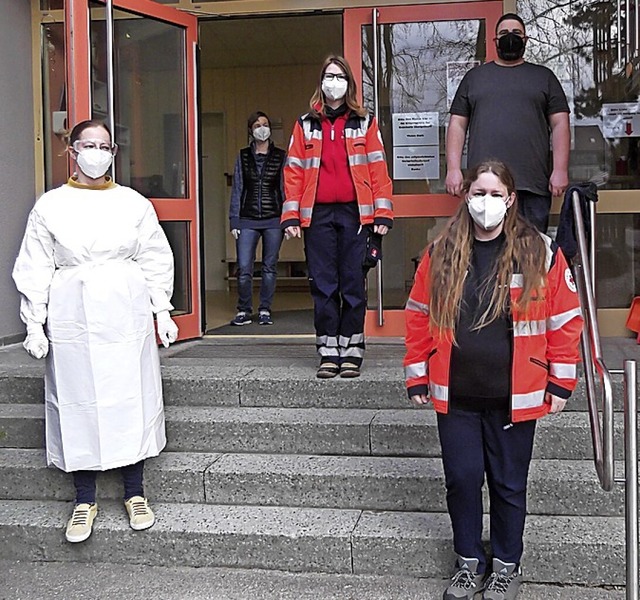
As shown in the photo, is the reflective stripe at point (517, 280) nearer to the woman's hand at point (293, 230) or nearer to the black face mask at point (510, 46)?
the woman's hand at point (293, 230)

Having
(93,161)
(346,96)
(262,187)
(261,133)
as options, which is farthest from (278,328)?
(93,161)

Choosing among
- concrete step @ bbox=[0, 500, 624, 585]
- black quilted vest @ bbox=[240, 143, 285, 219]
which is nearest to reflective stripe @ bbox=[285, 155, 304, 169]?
concrete step @ bbox=[0, 500, 624, 585]

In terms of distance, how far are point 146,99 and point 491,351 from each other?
3.56m

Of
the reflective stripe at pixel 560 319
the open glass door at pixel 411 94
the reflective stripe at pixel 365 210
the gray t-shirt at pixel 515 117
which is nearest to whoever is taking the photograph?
the reflective stripe at pixel 560 319

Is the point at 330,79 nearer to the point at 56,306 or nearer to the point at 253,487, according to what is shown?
the point at 56,306

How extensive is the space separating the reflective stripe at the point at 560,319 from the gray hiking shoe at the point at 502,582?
0.86m

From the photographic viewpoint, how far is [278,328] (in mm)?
6535

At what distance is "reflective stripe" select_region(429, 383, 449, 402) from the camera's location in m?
3.01

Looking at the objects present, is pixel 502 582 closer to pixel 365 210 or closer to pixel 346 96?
pixel 365 210

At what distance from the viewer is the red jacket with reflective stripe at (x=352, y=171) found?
14.2 feet

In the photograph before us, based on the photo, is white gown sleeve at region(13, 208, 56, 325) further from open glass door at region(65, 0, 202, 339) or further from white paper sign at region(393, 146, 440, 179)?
white paper sign at region(393, 146, 440, 179)

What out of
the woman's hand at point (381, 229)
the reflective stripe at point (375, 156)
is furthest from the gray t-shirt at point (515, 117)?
the woman's hand at point (381, 229)

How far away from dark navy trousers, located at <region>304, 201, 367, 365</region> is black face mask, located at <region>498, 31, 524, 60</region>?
112cm

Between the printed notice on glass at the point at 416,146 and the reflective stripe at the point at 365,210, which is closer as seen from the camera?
the reflective stripe at the point at 365,210
